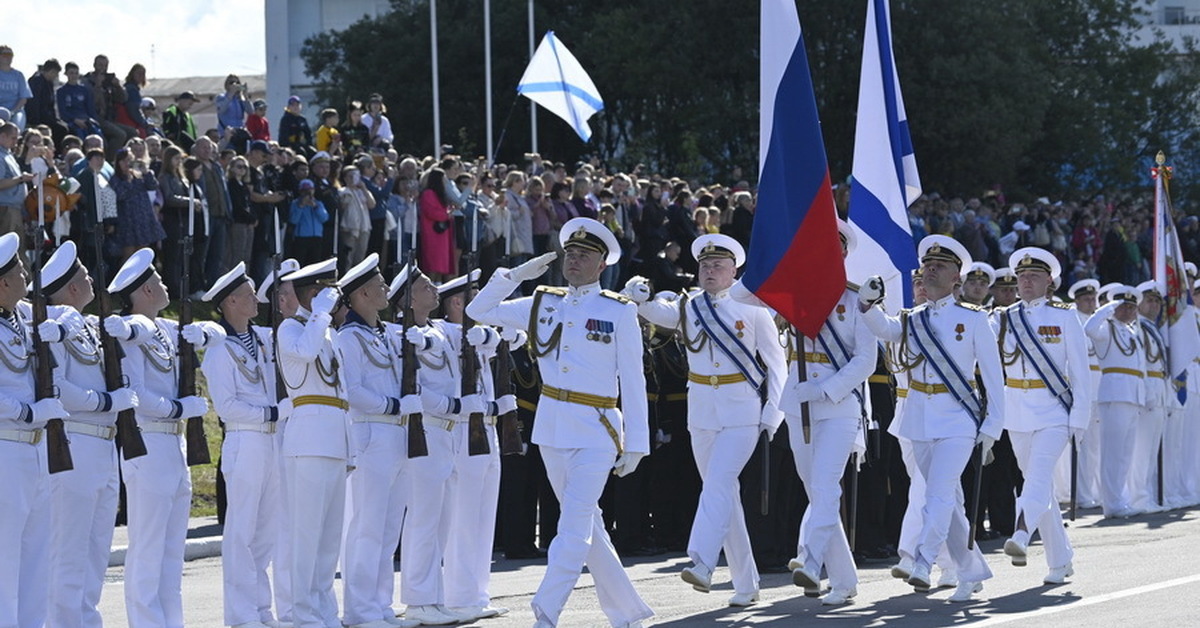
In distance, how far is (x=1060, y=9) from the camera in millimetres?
49500

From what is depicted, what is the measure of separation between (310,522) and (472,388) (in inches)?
58.0

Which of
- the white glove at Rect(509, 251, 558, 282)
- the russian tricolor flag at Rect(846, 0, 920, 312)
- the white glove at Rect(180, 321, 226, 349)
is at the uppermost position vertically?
the russian tricolor flag at Rect(846, 0, 920, 312)

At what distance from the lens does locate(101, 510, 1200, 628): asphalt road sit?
10938mm

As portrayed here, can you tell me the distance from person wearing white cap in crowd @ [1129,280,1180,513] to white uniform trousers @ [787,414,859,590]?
8050mm

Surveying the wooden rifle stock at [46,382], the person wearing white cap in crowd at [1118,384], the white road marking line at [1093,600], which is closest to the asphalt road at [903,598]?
the white road marking line at [1093,600]

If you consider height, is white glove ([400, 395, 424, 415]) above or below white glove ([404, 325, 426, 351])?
below

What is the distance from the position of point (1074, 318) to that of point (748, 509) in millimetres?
2687

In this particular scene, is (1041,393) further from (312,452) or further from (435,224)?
(435,224)

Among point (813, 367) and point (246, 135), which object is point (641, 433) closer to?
point (813, 367)

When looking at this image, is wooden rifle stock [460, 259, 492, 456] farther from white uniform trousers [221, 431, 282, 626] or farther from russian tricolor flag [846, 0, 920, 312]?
russian tricolor flag [846, 0, 920, 312]

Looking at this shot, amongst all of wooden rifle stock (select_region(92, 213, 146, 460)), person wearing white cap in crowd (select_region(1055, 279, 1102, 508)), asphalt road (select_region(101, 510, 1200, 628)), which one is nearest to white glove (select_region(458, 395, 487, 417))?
asphalt road (select_region(101, 510, 1200, 628))

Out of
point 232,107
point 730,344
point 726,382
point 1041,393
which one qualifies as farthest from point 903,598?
point 232,107

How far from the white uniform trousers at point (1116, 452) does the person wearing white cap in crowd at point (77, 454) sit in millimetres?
11094

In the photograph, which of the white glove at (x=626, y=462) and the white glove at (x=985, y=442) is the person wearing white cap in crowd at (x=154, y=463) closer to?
the white glove at (x=626, y=462)
